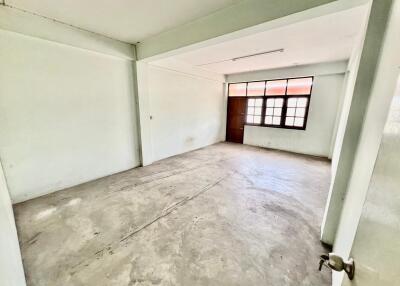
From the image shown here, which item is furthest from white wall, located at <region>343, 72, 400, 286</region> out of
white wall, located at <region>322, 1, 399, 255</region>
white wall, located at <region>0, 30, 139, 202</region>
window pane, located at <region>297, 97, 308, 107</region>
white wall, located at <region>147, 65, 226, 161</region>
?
window pane, located at <region>297, 97, 308, 107</region>

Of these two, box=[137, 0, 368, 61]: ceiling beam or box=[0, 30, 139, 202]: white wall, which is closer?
box=[137, 0, 368, 61]: ceiling beam

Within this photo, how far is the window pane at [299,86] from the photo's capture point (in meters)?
5.16

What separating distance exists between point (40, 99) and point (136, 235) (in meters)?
2.54

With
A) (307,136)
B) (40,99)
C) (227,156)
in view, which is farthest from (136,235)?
(307,136)

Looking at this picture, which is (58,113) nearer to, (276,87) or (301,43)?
(301,43)

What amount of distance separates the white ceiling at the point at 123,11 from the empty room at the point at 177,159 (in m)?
0.03

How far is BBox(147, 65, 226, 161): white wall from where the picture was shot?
175 inches

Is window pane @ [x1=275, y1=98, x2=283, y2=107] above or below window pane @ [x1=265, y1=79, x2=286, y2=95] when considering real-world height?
below

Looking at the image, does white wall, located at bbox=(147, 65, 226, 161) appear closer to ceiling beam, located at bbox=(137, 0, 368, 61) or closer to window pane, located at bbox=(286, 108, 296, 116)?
ceiling beam, located at bbox=(137, 0, 368, 61)

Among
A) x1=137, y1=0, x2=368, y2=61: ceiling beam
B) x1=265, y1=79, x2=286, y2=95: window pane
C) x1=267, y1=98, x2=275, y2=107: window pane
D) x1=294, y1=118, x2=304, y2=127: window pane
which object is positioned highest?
x1=137, y1=0, x2=368, y2=61: ceiling beam

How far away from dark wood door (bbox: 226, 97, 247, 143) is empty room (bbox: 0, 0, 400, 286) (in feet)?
6.55

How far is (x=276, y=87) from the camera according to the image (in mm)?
5684

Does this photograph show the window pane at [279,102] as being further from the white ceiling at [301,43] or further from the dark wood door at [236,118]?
the white ceiling at [301,43]

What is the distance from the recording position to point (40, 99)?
8.82ft
